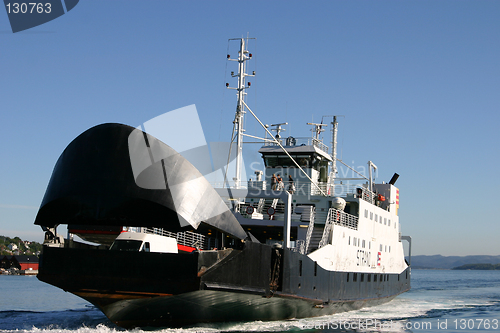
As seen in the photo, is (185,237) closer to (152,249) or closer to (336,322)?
(152,249)

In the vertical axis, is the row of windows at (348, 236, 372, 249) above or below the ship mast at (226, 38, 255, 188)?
below

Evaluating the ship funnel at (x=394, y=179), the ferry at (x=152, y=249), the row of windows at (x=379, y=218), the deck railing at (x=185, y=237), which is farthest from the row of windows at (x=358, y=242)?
the ship funnel at (x=394, y=179)

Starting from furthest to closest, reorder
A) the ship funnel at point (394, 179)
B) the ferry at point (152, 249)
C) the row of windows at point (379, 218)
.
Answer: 1. the ship funnel at point (394, 179)
2. the row of windows at point (379, 218)
3. the ferry at point (152, 249)

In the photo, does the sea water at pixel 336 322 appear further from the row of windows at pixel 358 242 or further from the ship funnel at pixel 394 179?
the ship funnel at pixel 394 179

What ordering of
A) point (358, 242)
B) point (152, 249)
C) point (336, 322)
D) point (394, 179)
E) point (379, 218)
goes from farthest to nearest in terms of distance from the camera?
point (394, 179), point (379, 218), point (358, 242), point (336, 322), point (152, 249)

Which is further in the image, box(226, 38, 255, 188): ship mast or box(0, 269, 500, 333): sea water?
box(226, 38, 255, 188): ship mast

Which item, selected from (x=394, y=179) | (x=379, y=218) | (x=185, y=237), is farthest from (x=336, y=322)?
(x=394, y=179)

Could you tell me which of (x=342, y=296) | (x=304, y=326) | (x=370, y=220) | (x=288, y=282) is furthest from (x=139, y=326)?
(x=370, y=220)

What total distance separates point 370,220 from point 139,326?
44.5 feet

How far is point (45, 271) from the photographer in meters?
12.0

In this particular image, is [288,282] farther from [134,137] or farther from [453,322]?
[453,322]

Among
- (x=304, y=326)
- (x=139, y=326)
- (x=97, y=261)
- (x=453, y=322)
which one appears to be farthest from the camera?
(x=453, y=322)

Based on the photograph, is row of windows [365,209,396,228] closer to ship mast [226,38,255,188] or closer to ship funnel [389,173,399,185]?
ship funnel [389,173,399,185]

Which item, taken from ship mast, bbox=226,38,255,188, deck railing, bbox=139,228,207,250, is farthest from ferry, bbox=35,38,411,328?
ship mast, bbox=226,38,255,188
